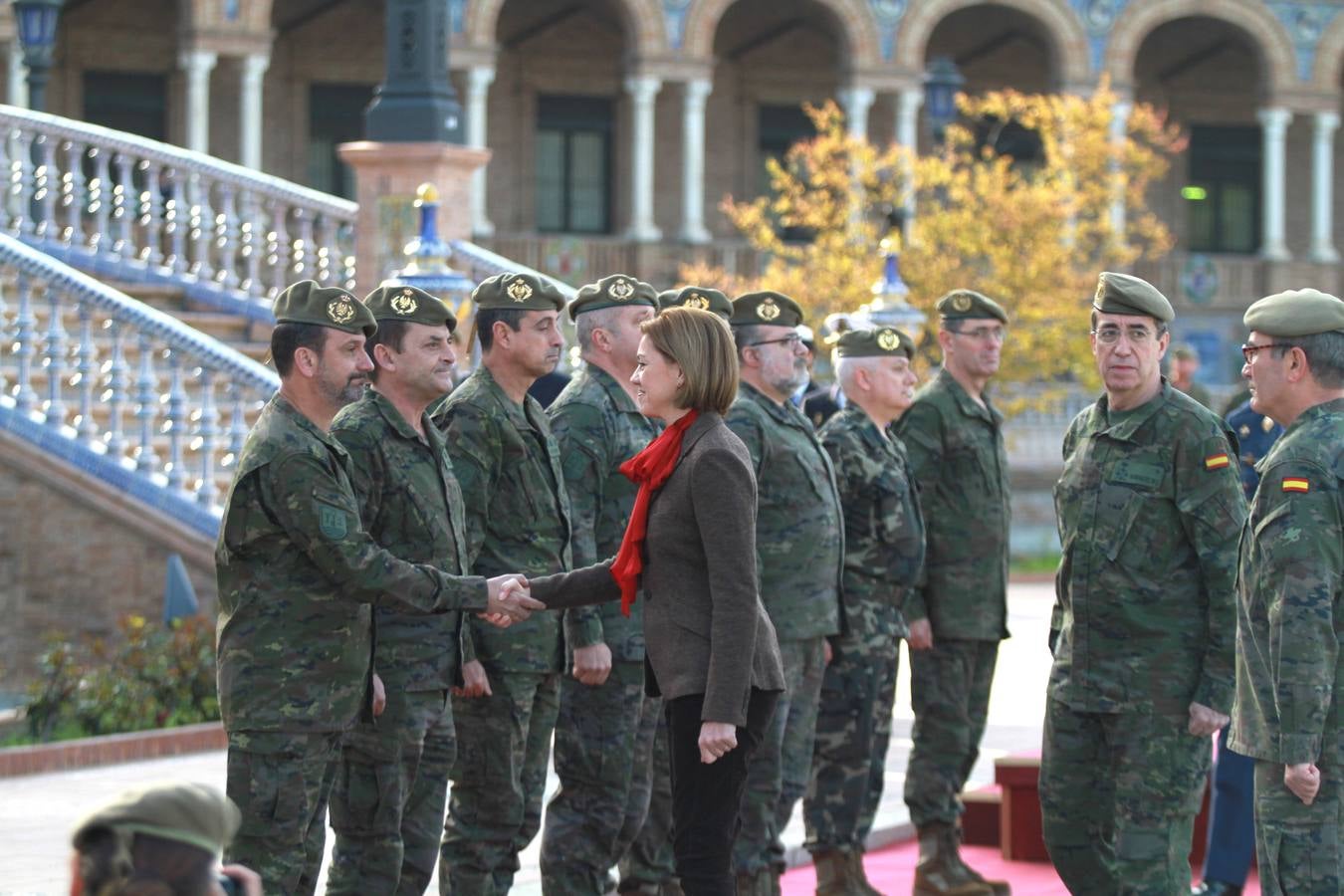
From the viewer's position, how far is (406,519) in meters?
7.04

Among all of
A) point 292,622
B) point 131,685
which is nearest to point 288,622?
point 292,622

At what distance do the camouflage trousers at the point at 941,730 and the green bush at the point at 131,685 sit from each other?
13.4ft

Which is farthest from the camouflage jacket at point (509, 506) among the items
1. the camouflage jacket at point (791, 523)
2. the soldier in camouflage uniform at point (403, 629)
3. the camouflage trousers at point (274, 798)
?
the camouflage trousers at point (274, 798)

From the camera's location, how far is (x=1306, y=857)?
20.6 feet

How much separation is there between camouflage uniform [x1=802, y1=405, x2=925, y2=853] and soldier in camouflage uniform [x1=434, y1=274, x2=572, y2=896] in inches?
58.4

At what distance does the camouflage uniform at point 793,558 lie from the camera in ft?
27.1

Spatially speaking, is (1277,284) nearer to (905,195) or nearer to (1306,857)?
(905,195)

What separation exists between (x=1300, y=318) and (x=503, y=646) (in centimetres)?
249

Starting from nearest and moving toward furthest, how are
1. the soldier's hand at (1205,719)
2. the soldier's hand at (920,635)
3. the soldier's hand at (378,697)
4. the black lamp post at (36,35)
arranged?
the soldier's hand at (378,697) < the soldier's hand at (1205,719) < the soldier's hand at (920,635) < the black lamp post at (36,35)

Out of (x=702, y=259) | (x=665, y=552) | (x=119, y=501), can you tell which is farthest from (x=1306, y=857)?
(x=702, y=259)

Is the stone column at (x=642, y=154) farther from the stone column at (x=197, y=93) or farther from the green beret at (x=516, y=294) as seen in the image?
the green beret at (x=516, y=294)

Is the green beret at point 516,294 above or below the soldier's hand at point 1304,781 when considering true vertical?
above

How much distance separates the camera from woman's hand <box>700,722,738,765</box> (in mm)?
6422

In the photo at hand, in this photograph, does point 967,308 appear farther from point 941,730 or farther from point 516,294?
point 516,294
